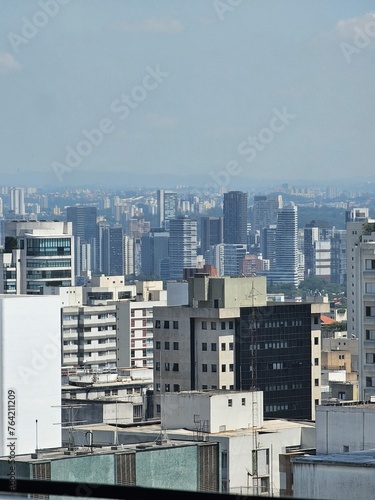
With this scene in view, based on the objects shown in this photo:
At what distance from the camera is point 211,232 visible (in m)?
86.9

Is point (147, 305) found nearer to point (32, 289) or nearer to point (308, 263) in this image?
point (32, 289)

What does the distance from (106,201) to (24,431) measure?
92.6m

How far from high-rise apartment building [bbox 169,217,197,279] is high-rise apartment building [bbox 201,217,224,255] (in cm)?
122

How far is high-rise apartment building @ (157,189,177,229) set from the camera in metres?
106

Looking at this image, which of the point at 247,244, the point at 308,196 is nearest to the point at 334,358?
the point at 247,244

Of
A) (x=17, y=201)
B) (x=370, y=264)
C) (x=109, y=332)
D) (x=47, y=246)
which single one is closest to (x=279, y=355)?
(x=370, y=264)

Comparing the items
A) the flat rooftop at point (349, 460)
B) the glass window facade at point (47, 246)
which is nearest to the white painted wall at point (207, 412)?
the flat rooftop at point (349, 460)

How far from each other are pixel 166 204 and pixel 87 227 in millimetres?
16086

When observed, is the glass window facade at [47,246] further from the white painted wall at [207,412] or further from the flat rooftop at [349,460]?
the flat rooftop at [349,460]

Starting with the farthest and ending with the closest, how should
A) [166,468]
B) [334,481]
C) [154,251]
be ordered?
[154,251] → [166,468] → [334,481]

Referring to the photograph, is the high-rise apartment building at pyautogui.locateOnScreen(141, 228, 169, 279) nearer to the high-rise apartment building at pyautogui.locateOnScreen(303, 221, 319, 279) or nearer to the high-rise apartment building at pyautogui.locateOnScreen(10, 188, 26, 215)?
the high-rise apartment building at pyautogui.locateOnScreen(10, 188, 26, 215)

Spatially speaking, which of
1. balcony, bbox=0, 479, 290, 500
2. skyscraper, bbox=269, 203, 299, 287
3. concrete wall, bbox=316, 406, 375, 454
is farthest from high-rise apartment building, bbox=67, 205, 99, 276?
balcony, bbox=0, 479, 290, 500

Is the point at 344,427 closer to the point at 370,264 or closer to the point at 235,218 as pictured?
the point at 370,264

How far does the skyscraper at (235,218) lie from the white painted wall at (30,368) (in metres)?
68.1
